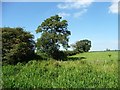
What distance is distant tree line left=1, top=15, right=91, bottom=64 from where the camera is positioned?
2330 centimetres

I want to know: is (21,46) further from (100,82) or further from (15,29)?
(100,82)

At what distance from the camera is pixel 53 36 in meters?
33.5

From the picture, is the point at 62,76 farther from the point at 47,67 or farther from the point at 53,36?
the point at 53,36

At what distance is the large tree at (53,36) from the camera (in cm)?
3275

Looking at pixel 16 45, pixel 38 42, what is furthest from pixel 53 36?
pixel 16 45

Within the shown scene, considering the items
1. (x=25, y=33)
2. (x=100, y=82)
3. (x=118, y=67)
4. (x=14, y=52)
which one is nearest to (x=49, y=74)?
(x=100, y=82)

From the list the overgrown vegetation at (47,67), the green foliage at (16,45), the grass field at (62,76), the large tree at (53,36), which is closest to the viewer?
the grass field at (62,76)

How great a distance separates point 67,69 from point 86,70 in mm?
1330

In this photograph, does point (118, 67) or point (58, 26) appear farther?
point (58, 26)

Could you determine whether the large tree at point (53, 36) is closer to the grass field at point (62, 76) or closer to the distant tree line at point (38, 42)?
the distant tree line at point (38, 42)

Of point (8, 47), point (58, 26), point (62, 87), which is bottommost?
point (62, 87)

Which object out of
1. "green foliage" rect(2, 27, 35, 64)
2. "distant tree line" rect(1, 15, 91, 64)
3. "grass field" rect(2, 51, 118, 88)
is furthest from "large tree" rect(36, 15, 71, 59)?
"grass field" rect(2, 51, 118, 88)

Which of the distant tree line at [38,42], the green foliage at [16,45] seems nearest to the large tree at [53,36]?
the distant tree line at [38,42]

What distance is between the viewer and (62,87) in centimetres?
1305
